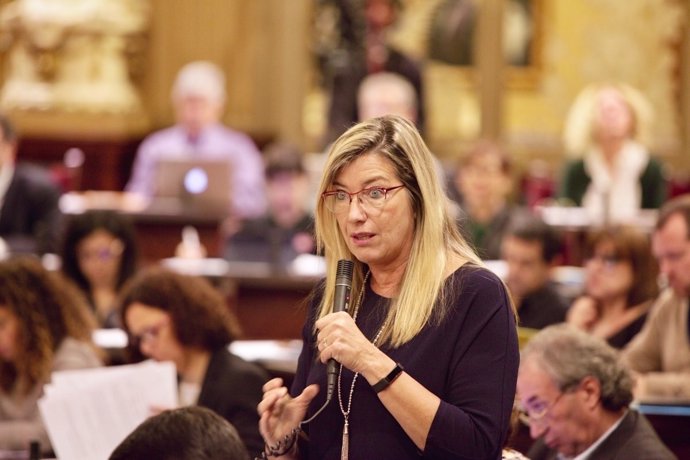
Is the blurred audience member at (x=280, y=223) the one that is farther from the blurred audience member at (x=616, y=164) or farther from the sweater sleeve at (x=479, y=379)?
the sweater sleeve at (x=479, y=379)

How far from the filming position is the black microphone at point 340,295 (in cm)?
237

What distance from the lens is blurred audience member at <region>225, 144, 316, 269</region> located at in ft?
23.2

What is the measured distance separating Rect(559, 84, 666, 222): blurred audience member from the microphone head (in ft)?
19.8

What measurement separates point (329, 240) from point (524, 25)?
9.37 m

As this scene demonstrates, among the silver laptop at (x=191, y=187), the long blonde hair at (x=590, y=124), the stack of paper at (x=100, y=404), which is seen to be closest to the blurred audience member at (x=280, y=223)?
the silver laptop at (x=191, y=187)

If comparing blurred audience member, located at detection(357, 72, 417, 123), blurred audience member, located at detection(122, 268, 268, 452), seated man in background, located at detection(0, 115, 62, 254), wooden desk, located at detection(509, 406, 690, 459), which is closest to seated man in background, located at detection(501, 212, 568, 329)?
wooden desk, located at detection(509, 406, 690, 459)

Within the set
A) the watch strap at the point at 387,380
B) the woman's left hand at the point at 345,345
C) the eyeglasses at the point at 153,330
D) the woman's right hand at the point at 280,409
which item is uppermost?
the woman's left hand at the point at 345,345

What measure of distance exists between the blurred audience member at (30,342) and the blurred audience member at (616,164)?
469 centimetres

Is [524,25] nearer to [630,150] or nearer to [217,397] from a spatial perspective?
[630,150]

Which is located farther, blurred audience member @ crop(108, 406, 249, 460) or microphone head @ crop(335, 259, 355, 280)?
microphone head @ crop(335, 259, 355, 280)

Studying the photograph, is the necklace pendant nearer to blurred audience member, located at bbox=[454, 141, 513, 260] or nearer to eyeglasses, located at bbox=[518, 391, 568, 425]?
eyeglasses, located at bbox=[518, 391, 568, 425]

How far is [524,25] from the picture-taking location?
11664 millimetres

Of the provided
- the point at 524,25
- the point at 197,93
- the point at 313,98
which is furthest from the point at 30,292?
the point at 524,25

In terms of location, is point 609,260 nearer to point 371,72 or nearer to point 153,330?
point 153,330
